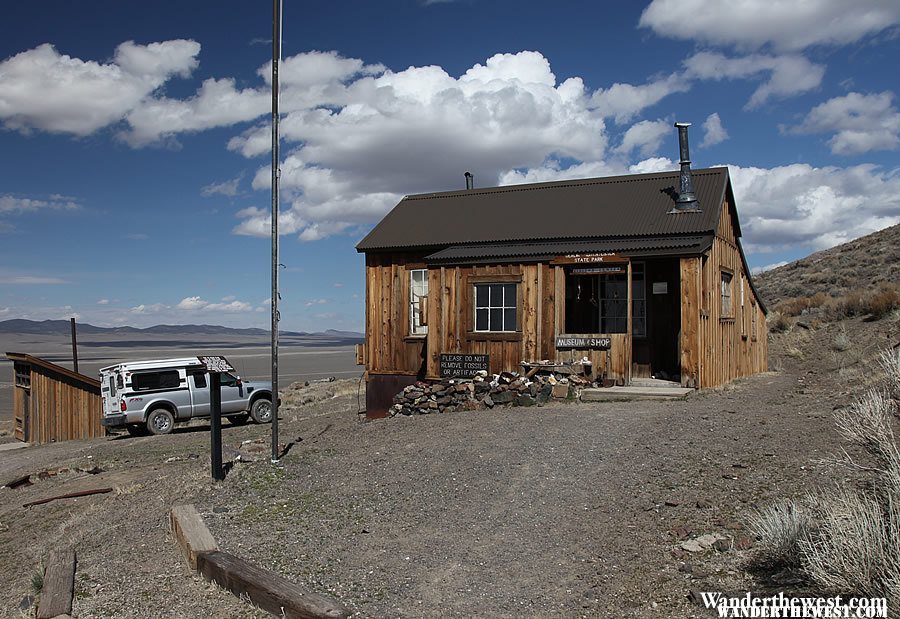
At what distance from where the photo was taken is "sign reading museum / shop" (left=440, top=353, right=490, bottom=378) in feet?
54.5

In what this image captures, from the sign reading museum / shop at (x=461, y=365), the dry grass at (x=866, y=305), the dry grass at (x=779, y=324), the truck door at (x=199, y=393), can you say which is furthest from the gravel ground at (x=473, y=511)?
the dry grass at (x=779, y=324)

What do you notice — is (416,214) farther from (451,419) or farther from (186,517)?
(186,517)

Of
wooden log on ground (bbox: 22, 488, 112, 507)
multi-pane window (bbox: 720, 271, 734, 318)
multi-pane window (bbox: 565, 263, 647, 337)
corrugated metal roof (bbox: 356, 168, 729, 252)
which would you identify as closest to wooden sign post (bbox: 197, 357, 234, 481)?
wooden log on ground (bbox: 22, 488, 112, 507)

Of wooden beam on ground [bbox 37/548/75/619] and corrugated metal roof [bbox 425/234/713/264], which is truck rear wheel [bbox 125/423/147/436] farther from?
wooden beam on ground [bbox 37/548/75/619]

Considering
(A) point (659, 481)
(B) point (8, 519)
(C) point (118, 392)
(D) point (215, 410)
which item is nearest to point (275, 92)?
(D) point (215, 410)

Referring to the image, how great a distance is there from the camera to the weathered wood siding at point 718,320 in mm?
14930

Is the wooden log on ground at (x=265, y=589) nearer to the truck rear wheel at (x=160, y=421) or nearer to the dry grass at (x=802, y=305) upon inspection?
the truck rear wheel at (x=160, y=421)

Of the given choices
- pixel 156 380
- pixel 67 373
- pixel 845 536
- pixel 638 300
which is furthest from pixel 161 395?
pixel 845 536

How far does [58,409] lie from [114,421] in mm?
3341

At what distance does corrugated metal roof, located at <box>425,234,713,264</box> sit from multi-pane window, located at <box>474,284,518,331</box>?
2.01 ft

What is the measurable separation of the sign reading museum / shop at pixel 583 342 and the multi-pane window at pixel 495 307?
3.94 feet

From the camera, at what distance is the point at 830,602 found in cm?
466

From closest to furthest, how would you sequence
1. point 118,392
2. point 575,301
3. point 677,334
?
1. point 677,334
2. point 575,301
3. point 118,392

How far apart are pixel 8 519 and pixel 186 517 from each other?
4.05 m
